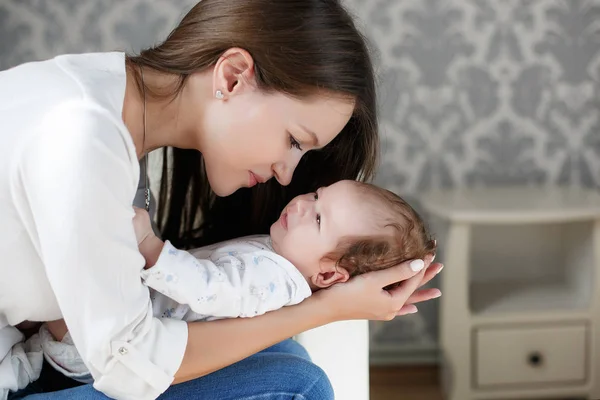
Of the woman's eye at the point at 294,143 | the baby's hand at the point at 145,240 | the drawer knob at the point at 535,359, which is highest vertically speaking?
the woman's eye at the point at 294,143

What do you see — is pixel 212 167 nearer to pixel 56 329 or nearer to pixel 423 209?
pixel 56 329

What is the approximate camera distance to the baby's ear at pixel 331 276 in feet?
4.32

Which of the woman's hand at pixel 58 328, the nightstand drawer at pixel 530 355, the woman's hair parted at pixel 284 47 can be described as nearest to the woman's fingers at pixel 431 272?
the woman's hair parted at pixel 284 47

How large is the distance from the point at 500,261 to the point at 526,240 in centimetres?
12

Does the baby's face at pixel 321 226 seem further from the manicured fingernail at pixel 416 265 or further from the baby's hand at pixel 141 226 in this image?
the baby's hand at pixel 141 226

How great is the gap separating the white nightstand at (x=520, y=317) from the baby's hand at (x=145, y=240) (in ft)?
4.69

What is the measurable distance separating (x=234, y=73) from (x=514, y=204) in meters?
1.56

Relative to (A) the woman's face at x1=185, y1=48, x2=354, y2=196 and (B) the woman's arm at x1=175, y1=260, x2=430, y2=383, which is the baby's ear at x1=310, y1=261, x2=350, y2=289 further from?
(A) the woman's face at x1=185, y1=48, x2=354, y2=196

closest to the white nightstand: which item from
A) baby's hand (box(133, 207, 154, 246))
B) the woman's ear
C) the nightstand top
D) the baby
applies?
the nightstand top

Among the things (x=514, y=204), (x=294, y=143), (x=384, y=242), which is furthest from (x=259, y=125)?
(x=514, y=204)

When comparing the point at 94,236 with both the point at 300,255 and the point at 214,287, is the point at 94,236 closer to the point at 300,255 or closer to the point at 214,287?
the point at 214,287

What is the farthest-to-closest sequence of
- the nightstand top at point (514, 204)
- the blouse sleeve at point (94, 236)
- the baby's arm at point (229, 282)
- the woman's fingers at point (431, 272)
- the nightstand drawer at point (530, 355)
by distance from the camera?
the nightstand drawer at point (530, 355) < the nightstand top at point (514, 204) < the woman's fingers at point (431, 272) < the baby's arm at point (229, 282) < the blouse sleeve at point (94, 236)

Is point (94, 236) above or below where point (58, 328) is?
above

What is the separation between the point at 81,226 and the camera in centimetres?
96
